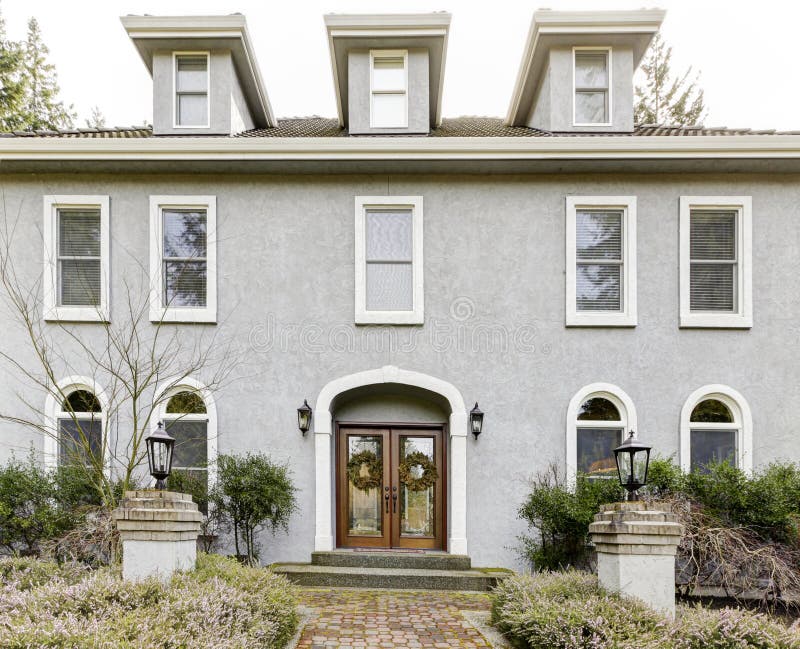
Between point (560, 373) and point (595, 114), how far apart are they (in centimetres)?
500

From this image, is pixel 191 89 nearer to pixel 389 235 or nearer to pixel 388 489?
pixel 389 235

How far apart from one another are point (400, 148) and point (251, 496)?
6.07 m

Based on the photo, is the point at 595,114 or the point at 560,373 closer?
the point at 560,373

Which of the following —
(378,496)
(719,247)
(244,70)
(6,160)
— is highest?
(244,70)

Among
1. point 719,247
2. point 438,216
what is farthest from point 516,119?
point 719,247

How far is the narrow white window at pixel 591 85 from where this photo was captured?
10.8m

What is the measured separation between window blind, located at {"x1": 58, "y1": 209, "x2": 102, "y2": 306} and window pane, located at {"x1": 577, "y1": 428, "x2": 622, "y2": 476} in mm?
8684

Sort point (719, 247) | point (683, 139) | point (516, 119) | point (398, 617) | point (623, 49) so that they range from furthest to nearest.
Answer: point (516, 119) < point (623, 49) < point (719, 247) < point (683, 139) < point (398, 617)

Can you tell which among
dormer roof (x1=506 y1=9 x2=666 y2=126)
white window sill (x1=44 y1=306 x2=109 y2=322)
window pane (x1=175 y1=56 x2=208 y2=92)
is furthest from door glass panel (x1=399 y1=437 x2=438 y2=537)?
dormer roof (x1=506 y1=9 x2=666 y2=126)

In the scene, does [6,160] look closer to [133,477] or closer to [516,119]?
[133,477]

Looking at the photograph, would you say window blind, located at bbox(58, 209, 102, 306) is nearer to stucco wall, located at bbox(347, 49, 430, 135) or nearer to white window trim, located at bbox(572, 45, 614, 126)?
stucco wall, located at bbox(347, 49, 430, 135)

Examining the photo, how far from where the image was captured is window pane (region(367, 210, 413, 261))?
33.2ft

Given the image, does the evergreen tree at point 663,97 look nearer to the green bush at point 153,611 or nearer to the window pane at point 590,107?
the window pane at point 590,107

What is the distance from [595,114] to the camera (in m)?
10.8
